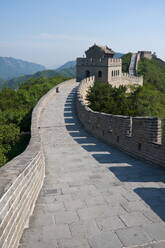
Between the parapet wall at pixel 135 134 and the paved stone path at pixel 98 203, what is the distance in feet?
0.91

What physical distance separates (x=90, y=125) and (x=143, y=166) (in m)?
4.89

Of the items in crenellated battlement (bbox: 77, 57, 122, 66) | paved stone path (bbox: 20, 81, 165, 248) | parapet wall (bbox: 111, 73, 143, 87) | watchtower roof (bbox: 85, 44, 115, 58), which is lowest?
paved stone path (bbox: 20, 81, 165, 248)

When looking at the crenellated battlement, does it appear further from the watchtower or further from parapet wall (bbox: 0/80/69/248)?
parapet wall (bbox: 0/80/69/248)

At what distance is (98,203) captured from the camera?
5.11m

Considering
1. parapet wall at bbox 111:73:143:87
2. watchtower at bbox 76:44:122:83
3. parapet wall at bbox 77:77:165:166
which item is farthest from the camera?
parapet wall at bbox 111:73:143:87

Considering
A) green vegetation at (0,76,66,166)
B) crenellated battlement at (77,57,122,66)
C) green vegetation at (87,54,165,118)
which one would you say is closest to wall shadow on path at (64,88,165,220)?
green vegetation at (0,76,66,166)

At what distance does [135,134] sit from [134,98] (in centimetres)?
1800

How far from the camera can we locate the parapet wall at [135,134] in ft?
24.1

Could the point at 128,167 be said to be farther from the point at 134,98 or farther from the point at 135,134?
the point at 134,98

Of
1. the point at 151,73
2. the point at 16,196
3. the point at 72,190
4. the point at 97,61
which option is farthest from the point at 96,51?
the point at 16,196

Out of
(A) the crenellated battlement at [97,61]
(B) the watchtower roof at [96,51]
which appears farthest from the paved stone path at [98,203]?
(B) the watchtower roof at [96,51]

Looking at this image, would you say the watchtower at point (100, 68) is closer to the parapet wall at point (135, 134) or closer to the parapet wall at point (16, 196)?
the parapet wall at point (135, 134)

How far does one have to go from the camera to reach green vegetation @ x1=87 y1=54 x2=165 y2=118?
14.9m

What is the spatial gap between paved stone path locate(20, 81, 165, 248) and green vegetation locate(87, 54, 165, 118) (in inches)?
238
